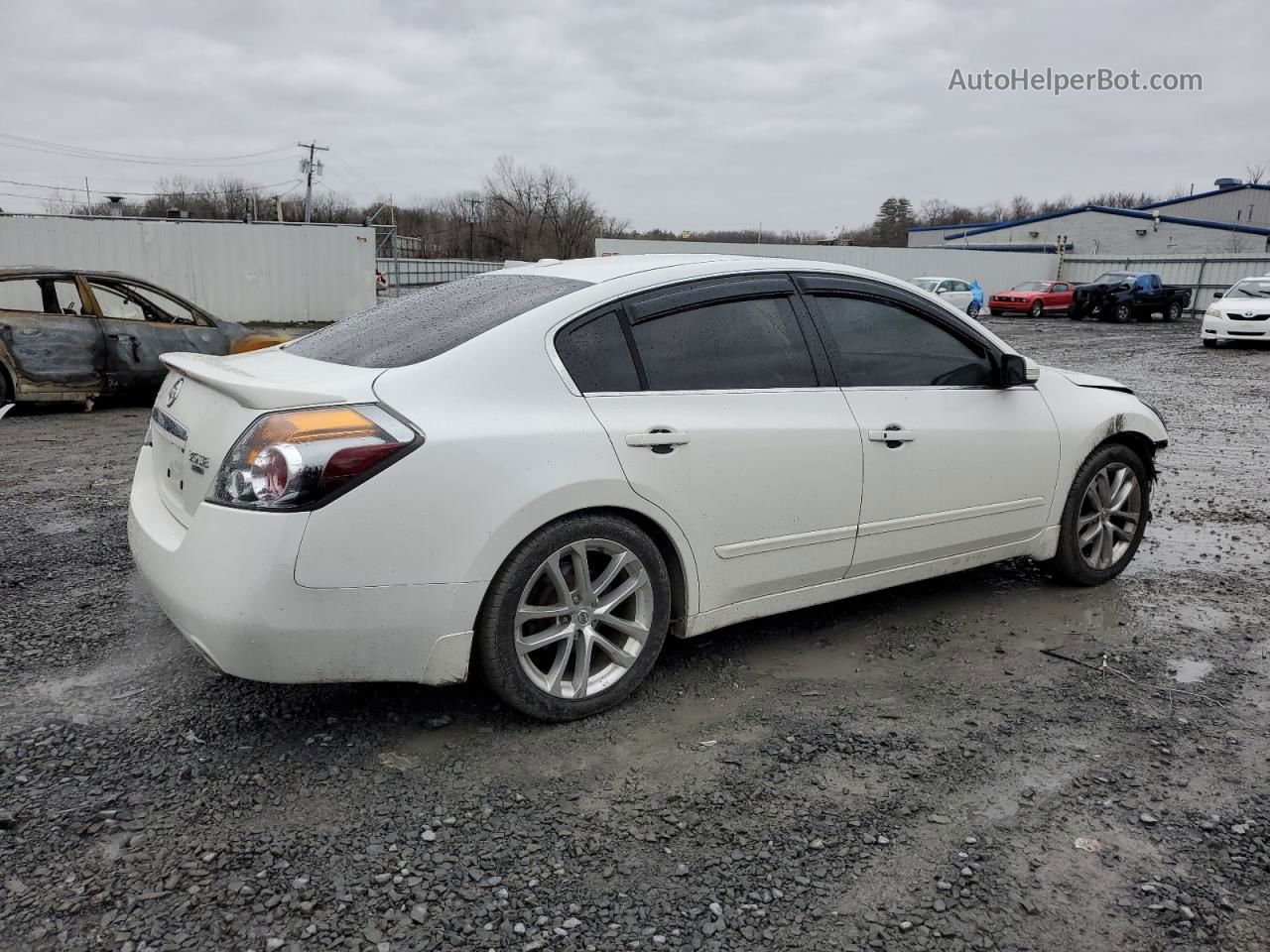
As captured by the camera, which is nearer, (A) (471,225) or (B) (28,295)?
(B) (28,295)

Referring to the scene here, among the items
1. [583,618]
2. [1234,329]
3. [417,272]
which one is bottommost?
[1234,329]

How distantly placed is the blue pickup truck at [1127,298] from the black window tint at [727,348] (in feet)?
111

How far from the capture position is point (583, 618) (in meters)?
3.23

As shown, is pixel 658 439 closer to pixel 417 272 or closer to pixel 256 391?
pixel 256 391

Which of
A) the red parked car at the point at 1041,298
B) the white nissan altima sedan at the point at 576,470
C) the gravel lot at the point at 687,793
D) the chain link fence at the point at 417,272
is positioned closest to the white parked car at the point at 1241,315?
the red parked car at the point at 1041,298

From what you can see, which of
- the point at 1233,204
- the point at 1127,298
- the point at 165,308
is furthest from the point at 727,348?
the point at 1233,204

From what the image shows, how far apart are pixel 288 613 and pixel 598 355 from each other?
130 centimetres

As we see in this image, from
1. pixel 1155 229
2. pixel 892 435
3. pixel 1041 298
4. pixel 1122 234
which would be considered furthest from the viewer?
pixel 1122 234

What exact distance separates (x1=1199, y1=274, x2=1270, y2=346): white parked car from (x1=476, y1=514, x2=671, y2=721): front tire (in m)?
22.0

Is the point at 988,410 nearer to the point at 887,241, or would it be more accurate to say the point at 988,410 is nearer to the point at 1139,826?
the point at 1139,826

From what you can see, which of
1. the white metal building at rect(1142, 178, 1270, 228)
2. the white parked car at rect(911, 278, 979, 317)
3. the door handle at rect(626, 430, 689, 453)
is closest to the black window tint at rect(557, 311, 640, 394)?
the door handle at rect(626, 430, 689, 453)

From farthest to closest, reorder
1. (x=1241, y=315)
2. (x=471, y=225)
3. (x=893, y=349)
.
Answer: (x=471, y=225) → (x=1241, y=315) → (x=893, y=349)

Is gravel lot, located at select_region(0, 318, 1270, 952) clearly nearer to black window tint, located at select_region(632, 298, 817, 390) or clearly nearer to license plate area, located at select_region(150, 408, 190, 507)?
license plate area, located at select_region(150, 408, 190, 507)

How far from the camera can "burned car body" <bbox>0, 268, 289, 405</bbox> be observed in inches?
373
